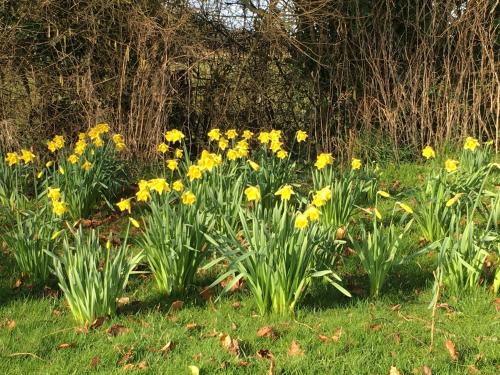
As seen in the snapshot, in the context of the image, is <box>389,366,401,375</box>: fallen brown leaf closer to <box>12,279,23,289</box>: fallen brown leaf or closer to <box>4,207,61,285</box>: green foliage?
<box>4,207,61,285</box>: green foliage

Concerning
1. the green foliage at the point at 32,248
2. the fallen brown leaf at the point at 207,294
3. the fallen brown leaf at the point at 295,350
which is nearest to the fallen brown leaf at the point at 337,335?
the fallen brown leaf at the point at 295,350

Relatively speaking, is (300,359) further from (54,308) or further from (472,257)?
(54,308)

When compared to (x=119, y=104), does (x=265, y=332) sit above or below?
below

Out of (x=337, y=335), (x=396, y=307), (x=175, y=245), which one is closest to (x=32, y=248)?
(x=175, y=245)

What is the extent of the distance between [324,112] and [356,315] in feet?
15.0

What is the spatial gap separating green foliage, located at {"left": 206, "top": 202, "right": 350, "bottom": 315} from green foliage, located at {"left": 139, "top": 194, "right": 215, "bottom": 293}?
33 cm

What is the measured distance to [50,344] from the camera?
3.29 m

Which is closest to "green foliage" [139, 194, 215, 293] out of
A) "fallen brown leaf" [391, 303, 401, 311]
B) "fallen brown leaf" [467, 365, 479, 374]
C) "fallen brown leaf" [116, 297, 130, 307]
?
"fallen brown leaf" [116, 297, 130, 307]

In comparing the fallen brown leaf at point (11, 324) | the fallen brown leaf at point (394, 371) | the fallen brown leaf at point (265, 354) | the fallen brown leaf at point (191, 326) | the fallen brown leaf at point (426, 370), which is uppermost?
the fallen brown leaf at point (426, 370)

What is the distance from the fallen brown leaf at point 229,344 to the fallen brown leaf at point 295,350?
27 cm

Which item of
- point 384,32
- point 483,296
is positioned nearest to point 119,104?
point 384,32

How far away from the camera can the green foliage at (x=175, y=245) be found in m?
3.79

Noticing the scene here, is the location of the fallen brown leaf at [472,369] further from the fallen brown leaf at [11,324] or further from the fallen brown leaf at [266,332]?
the fallen brown leaf at [11,324]

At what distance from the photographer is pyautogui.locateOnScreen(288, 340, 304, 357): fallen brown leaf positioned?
3087 mm
